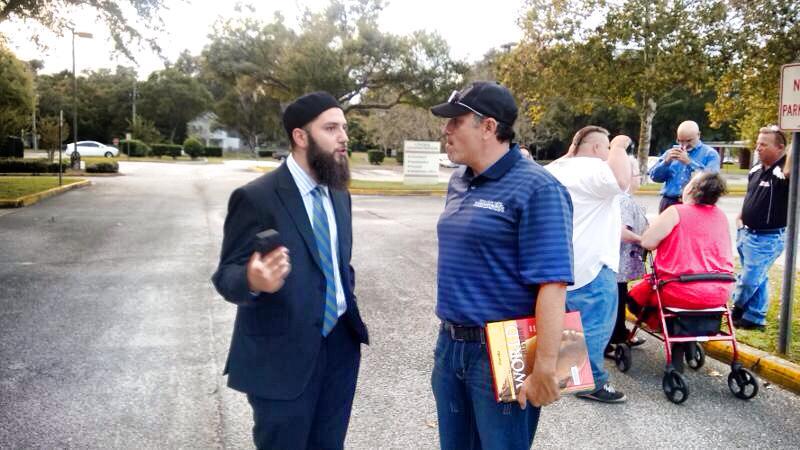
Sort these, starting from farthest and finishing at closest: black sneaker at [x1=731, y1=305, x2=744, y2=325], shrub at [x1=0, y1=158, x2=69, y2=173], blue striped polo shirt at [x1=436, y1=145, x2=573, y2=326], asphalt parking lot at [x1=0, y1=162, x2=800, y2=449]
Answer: shrub at [x1=0, y1=158, x2=69, y2=173]
black sneaker at [x1=731, y1=305, x2=744, y2=325]
asphalt parking lot at [x1=0, y1=162, x2=800, y2=449]
blue striped polo shirt at [x1=436, y1=145, x2=573, y2=326]

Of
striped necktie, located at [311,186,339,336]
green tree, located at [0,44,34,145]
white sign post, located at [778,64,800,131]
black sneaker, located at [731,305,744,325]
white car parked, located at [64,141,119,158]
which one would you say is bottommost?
black sneaker, located at [731,305,744,325]

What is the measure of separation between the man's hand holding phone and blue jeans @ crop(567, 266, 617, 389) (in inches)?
83.1

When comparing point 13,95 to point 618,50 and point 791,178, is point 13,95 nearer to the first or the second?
point 618,50

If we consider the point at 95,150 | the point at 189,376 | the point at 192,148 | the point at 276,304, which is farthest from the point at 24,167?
the point at 276,304

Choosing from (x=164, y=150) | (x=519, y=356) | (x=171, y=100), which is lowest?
(x=519, y=356)

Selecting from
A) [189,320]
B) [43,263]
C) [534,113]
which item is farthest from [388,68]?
[189,320]

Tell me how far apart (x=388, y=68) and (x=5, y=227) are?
18440 mm

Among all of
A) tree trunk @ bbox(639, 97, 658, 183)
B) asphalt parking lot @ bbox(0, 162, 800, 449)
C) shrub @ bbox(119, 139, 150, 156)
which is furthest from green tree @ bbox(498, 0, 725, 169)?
shrub @ bbox(119, 139, 150, 156)

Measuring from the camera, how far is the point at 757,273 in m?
5.85

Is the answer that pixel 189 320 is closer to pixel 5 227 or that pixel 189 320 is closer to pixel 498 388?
pixel 498 388

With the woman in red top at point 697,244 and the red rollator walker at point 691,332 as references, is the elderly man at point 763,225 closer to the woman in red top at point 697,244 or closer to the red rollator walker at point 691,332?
the red rollator walker at point 691,332

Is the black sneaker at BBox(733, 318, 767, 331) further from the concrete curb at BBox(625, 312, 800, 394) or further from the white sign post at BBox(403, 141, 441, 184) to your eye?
the white sign post at BBox(403, 141, 441, 184)

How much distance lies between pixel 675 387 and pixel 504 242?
292 centimetres

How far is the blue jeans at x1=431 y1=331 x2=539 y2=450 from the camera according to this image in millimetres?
2254
